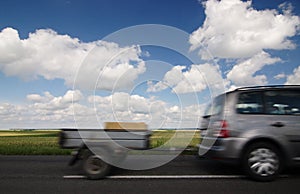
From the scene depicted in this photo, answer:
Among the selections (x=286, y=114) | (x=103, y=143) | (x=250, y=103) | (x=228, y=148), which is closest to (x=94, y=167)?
(x=103, y=143)

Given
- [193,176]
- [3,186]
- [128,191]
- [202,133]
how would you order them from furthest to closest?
[202,133] → [193,176] → [3,186] → [128,191]

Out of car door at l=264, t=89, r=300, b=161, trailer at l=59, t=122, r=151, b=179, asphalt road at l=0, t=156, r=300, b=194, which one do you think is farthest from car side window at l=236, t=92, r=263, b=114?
trailer at l=59, t=122, r=151, b=179

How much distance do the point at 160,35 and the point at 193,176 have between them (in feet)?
10.2

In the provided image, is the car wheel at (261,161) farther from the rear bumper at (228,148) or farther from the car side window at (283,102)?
the car side window at (283,102)

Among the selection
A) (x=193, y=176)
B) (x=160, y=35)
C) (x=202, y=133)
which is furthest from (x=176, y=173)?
(x=160, y=35)

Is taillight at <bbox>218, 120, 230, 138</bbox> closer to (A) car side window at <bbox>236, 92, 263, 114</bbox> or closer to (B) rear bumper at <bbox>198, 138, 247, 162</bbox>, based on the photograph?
(B) rear bumper at <bbox>198, 138, 247, 162</bbox>

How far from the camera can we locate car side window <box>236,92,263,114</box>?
558cm

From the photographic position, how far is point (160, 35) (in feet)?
18.3

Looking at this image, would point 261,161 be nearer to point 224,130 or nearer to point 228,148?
point 228,148

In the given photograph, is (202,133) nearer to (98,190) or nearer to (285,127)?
(285,127)

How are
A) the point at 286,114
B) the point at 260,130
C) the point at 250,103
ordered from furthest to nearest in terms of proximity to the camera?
the point at 250,103 < the point at 286,114 < the point at 260,130

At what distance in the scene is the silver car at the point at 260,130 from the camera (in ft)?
17.7

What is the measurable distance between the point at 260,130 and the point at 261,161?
620mm

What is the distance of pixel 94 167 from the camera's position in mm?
5648
